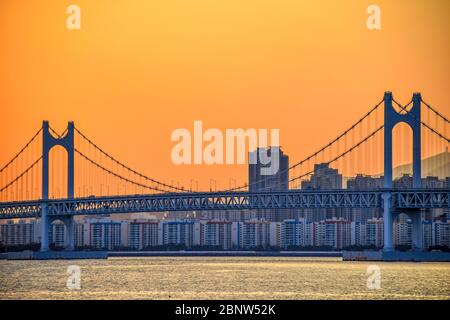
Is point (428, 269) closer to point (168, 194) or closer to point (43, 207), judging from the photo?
point (168, 194)

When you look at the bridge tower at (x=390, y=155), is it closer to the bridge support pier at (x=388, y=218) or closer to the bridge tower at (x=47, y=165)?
the bridge support pier at (x=388, y=218)

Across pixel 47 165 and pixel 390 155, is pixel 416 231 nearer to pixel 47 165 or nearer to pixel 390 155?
pixel 390 155

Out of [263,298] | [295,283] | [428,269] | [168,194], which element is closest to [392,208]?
[428,269]

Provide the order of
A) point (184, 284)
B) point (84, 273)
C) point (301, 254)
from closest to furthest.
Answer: point (184, 284) < point (84, 273) < point (301, 254)

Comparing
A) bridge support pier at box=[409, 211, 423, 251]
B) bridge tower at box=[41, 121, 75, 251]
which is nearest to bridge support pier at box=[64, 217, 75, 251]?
bridge tower at box=[41, 121, 75, 251]

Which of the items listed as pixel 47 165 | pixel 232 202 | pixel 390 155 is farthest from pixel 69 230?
pixel 390 155

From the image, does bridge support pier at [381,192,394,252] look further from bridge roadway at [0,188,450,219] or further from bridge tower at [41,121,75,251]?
bridge tower at [41,121,75,251]
